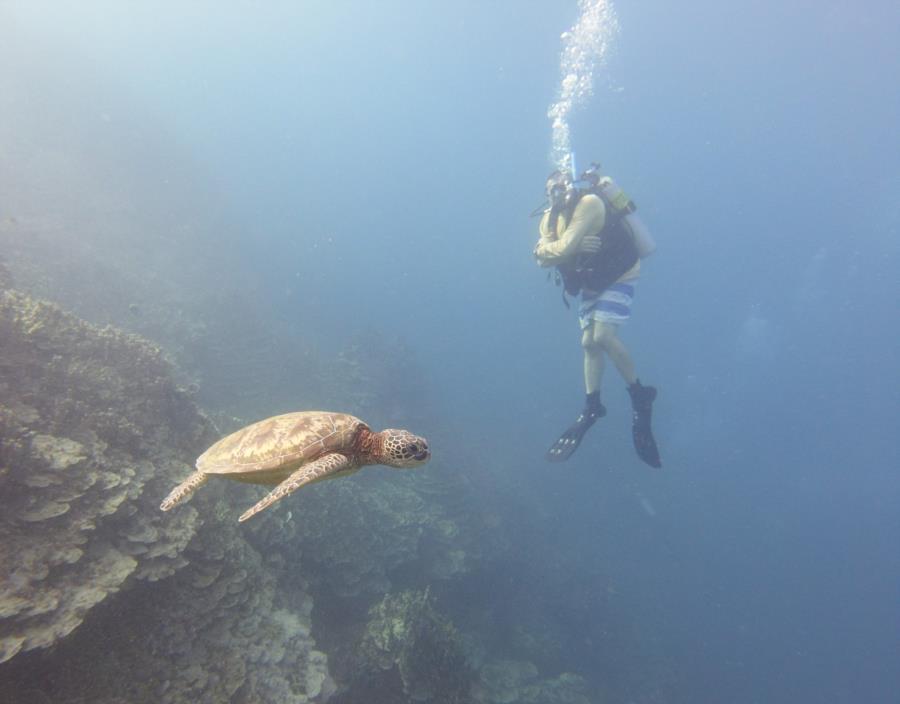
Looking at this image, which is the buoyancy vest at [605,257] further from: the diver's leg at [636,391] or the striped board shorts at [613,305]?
the diver's leg at [636,391]

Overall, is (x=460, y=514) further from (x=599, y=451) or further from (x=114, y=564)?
(x=599, y=451)

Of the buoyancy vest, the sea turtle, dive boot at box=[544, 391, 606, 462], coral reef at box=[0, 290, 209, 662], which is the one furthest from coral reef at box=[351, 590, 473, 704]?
the buoyancy vest

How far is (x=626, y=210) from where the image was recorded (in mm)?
7531

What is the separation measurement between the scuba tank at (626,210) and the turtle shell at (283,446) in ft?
20.8

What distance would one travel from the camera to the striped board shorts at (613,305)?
773 cm

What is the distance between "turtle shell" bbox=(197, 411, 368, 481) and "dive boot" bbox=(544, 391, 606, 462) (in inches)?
223

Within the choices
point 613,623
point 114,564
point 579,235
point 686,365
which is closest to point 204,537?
point 114,564

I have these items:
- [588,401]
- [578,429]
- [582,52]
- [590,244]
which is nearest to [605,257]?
[590,244]

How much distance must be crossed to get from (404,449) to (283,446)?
0.98 metres

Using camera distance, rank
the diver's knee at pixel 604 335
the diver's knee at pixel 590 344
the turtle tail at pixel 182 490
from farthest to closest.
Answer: the diver's knee at pixel 590 344 → the diver's knee at pixel 604 335 → the turtle tail at pixel 182 490

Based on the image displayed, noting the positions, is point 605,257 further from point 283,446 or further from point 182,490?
point 182,490

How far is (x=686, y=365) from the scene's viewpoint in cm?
10619

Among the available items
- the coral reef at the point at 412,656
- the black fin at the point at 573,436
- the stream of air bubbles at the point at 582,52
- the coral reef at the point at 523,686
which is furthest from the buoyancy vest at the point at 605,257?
the stream of air bubbles at the point at 582,52

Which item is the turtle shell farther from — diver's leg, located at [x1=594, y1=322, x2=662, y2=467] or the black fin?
the black fin
